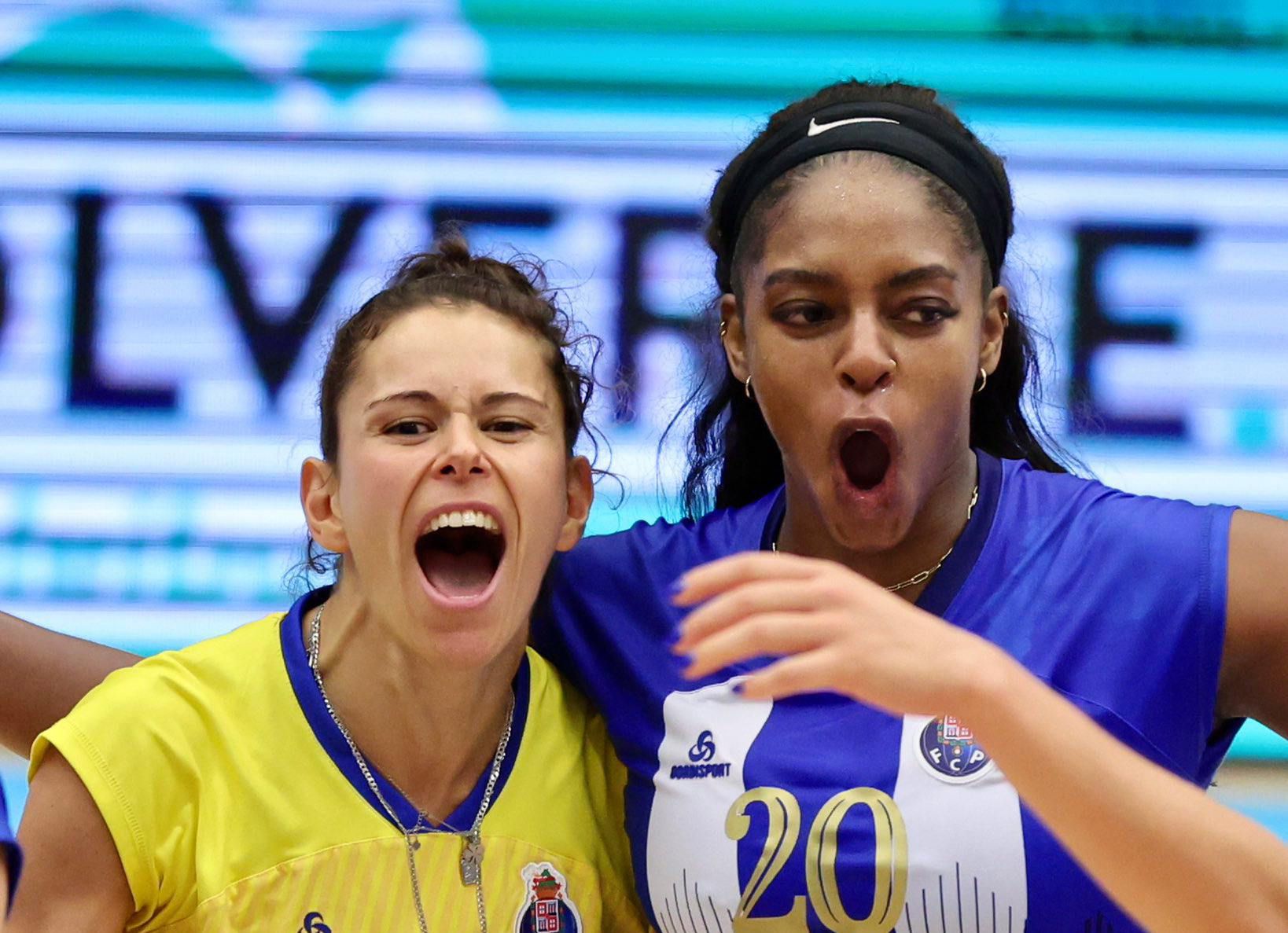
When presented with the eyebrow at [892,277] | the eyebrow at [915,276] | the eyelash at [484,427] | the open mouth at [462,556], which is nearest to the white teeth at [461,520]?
the open mouth at [462,556]

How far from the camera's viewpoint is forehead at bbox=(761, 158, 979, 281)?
6.36 ft

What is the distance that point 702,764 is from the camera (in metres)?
1.98

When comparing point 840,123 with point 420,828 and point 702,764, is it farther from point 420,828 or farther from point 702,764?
point 420,828

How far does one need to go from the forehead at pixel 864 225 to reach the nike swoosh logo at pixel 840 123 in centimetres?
8

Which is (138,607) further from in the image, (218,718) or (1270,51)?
(1270,51)

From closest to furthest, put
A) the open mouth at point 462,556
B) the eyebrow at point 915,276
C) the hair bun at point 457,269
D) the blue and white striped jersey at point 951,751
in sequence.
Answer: the blue and white striped jersey at point 951,751
the eyebrow at point 915,276
the open mouth at point 462,556
the hair bun at point 457,269

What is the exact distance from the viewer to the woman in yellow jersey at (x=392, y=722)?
1.84 metres

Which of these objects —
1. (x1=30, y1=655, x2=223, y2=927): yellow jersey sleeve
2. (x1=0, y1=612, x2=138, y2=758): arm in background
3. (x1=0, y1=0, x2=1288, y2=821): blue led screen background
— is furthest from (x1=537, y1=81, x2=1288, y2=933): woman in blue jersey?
(x1=0, y1=0, x2=1288, y2=821): blue led screen background

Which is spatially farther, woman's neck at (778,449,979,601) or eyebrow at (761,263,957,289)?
woman's neck at (778,449,979,601)

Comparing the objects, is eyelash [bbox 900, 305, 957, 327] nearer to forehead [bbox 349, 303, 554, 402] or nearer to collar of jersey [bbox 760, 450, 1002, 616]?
collar of jersey [bbox 760, 450, 1002, 616]

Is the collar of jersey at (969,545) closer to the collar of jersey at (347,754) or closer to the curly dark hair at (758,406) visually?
the curly dark hair at (758,406)

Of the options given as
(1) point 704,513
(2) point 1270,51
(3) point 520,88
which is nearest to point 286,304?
(3) point 520,88

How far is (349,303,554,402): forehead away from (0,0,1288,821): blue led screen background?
1.46m

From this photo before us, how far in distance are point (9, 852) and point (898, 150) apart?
1.28 meters
